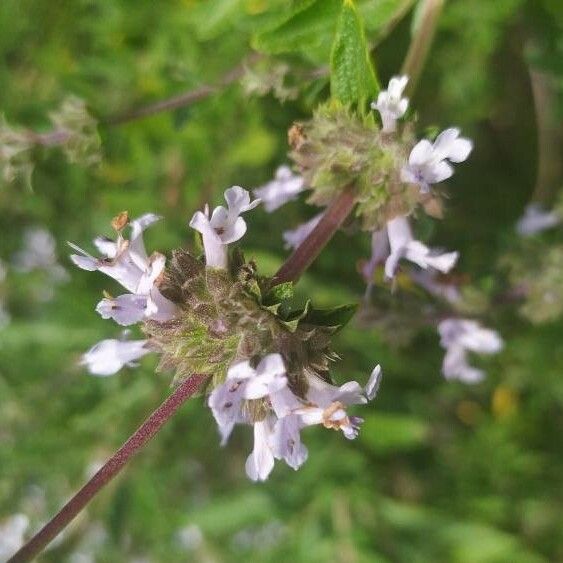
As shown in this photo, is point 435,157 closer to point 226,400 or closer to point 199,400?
point 226,400

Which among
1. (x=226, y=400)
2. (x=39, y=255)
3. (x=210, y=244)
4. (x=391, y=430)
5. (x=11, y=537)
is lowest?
(x=11, y=537)

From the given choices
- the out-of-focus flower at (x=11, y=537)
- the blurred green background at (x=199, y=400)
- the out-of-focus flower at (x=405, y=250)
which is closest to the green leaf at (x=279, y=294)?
the out-of-focus flower at (x=405, y=250)

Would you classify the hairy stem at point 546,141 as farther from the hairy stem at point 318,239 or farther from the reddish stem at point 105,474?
the reddish stem at point 105,474

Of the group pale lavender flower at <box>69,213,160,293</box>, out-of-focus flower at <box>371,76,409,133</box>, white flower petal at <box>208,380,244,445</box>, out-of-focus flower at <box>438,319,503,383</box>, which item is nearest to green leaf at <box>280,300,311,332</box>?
white flower petal at <box>208,380,244,445</box>

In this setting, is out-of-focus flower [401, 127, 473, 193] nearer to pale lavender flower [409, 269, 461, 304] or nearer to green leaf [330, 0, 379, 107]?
green leaf [330, 0, 379, 107]

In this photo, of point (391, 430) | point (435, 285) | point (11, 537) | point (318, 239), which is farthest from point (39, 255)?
point (318, 239)

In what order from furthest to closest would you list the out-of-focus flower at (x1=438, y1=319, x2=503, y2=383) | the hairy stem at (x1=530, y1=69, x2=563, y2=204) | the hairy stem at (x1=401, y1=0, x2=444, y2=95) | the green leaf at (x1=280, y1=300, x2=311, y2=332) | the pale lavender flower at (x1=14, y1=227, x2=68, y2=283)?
the pale lavender flower at (x1=14, y1=227, x2=68, y2=283) < the hairy stem at (x1=530, y1=69, x2=563, y2=204) < the out-of-focus flower at (x1=438, y1=319, x2=503, y2=383) < the hairy stem at (x1=401, y1=0, x2=444, y2=95) < the green leaf at (x1=280, y1=300, x2=311, y2=332)

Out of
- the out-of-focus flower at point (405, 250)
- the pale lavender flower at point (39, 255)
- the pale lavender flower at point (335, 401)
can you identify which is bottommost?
the pale lavender flower at point (39, 255)
